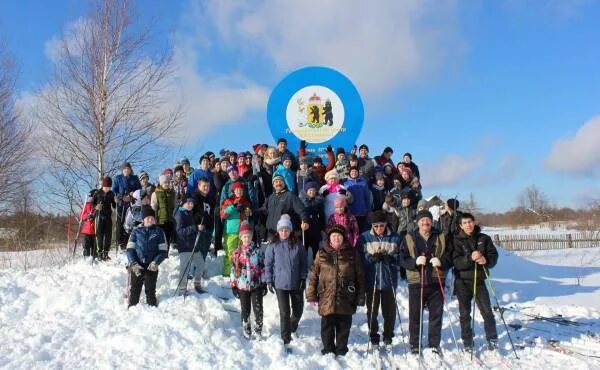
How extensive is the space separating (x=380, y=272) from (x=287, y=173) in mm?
2734

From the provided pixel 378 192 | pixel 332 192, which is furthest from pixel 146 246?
pixel 378 192

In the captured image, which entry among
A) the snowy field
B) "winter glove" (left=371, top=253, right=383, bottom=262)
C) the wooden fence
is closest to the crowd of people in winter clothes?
"winter glove" (left=371, top=253, right=383, bottom=262)

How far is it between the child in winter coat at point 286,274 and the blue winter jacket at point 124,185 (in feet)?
15.1

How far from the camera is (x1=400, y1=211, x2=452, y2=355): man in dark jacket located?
592 cm

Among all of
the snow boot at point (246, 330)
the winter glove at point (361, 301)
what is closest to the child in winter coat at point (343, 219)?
the winter glove at point (361, 301)

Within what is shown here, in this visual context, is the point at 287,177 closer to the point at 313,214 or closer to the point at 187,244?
the point at 313,214

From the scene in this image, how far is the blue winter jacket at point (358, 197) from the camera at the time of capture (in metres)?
8.08

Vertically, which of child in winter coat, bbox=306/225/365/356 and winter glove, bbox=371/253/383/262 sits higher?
winter glove, bbox=371/253/383/262

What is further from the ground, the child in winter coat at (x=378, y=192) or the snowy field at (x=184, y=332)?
the child in winter coat at (x=378, y=192)

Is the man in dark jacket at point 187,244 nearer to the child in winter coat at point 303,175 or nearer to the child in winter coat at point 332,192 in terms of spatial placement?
the child in winter coat at point 303,175

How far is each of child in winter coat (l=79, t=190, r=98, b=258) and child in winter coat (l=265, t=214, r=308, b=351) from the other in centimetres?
467

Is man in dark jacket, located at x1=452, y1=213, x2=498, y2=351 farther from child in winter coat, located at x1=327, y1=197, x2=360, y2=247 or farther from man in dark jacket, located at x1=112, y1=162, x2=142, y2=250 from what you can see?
man in dark jacket, located at x1=112, y1=162, x2=142, y2=250

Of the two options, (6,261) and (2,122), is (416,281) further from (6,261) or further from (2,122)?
(2,122)

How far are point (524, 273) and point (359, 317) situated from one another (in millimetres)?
7308
